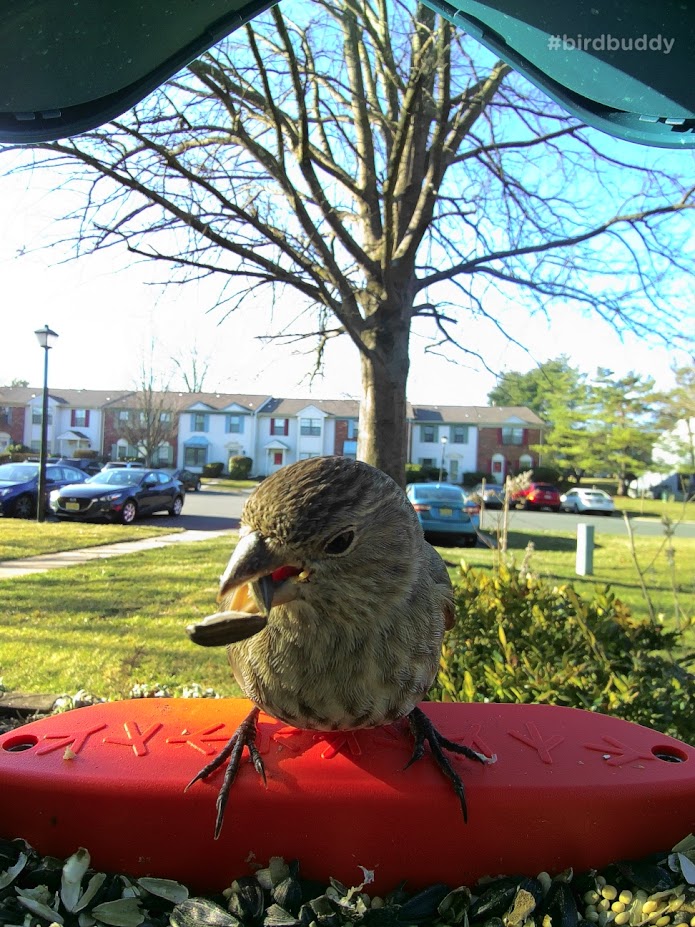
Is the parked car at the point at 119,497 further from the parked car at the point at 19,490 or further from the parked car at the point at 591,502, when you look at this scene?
the parked car at the point at 591,502

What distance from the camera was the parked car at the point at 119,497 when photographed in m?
12.1

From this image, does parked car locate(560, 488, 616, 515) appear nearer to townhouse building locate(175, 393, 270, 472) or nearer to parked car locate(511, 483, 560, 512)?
parked car locate(511, 483, 560, 512)

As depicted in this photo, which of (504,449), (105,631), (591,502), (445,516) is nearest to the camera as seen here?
(105,631)

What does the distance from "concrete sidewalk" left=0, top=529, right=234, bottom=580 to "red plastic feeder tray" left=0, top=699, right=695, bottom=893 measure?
3.61 meters

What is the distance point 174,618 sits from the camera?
4.98 metres

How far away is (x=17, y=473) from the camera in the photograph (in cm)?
792

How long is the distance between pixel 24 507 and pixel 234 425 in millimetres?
32246

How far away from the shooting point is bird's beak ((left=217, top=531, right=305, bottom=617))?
113 centimetres

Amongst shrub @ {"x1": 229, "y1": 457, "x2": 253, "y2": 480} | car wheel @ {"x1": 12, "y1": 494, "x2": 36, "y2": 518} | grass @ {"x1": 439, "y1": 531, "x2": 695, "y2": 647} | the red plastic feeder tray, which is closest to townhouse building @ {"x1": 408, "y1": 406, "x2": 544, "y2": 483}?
shrub @ {"x1": 229, "y1": 457, "x2": 253, "y2": 480}

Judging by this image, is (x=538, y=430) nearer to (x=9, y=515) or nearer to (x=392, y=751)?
(x=9, y=515)

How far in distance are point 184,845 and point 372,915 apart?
0.45 m

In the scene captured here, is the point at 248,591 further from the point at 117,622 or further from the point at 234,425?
the point at 234,425

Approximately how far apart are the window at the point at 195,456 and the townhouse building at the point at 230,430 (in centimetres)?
6

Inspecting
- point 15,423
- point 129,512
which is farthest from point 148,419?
point 129,512
